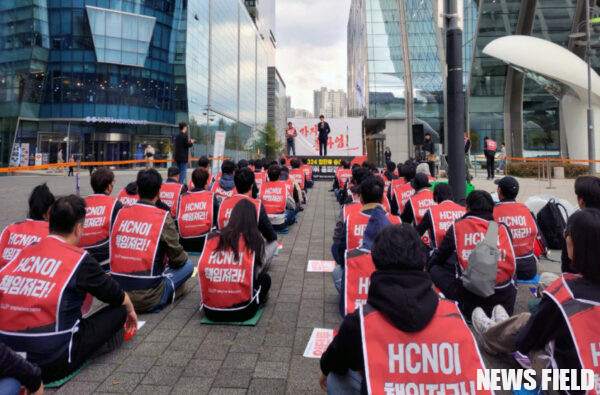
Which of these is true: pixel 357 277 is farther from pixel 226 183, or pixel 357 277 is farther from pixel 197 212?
pixel 226 183

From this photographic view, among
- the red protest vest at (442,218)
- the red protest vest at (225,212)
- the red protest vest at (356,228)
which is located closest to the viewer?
the red protest vest at (356,228)

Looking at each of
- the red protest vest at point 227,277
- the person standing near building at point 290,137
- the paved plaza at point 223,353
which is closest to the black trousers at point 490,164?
the person standing near building at point 290,137

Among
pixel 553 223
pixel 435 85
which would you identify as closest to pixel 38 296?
pixel 553 223

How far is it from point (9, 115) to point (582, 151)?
45.4 meters

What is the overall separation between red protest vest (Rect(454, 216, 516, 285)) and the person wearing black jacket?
212 cm

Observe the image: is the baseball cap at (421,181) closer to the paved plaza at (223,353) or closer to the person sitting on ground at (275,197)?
the paved plaza at (223,353)

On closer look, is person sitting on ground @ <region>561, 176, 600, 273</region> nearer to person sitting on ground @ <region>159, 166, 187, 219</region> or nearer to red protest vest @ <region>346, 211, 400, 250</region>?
red protest vest @ <region>346, 211, 400, 250</region>

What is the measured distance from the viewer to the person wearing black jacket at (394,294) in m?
1.60

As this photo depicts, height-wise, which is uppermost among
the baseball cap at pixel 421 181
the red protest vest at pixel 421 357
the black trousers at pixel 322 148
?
the black trousers at pixel 322 148

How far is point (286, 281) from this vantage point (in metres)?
5.15

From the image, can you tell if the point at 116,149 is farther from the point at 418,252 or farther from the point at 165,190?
the point at 418,252

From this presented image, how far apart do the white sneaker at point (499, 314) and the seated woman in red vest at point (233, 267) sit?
2.26 meters

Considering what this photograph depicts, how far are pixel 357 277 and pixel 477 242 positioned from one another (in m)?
1.37

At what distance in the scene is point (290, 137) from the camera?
20.1 metres
